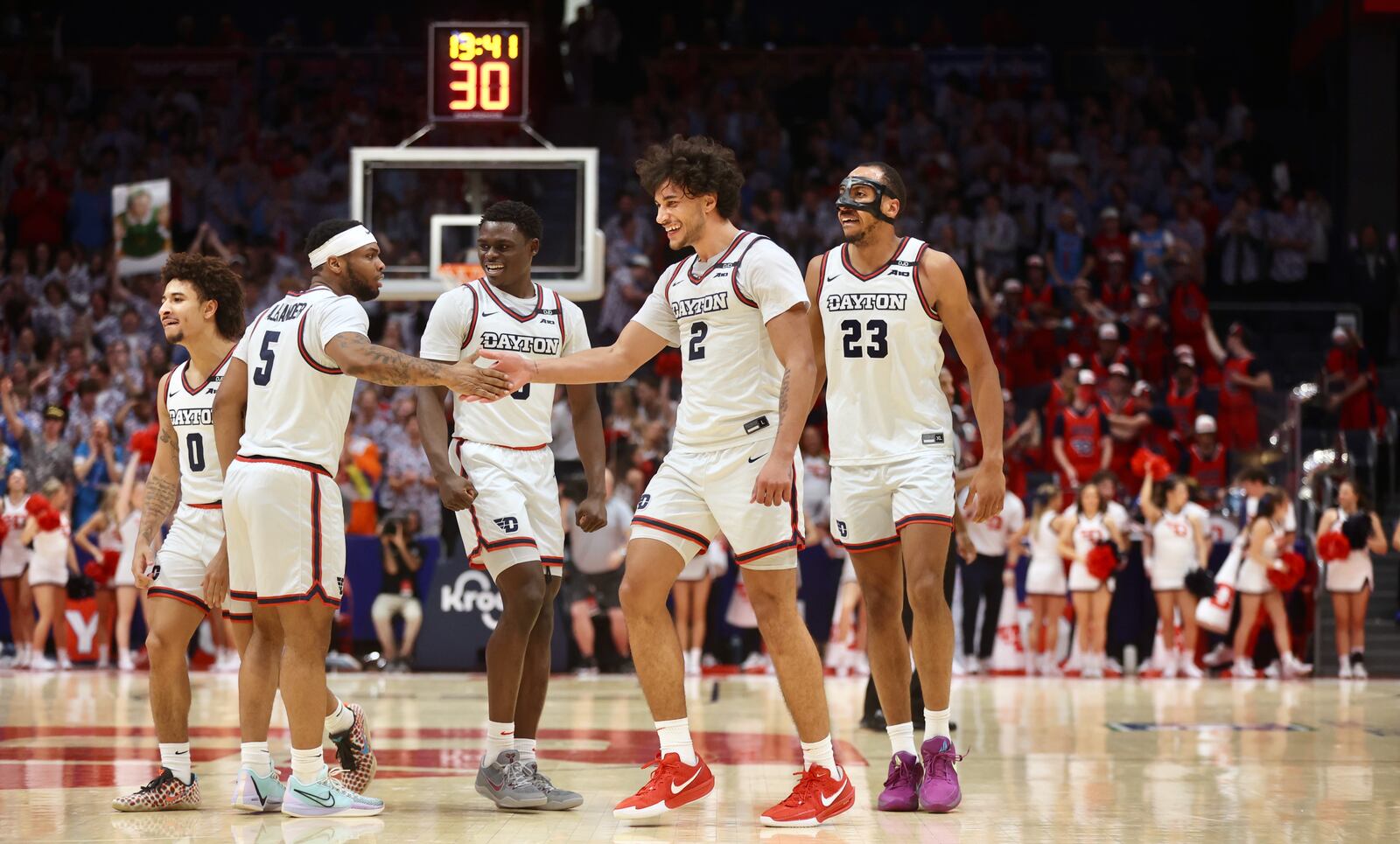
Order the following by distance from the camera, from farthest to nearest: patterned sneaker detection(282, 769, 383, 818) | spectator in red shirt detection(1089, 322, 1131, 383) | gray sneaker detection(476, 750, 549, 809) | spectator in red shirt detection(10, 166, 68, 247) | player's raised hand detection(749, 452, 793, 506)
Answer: spectator in red shirt detection(10, 166, 68, 247)
spectator in red shirt detection(1089, 322, 1131, 383)
gray sneaker detection(476, 750, 549, 809)
patterned sneaker detection(282, 769, 383, 818)
player's raised hand detection(749, 452, 793, 506)

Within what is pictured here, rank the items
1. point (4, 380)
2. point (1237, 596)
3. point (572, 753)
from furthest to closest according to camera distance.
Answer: point (4, 380) → point (1237, 596) → point (572, 753)

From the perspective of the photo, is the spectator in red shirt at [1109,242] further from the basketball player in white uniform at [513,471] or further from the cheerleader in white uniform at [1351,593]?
the basketball player in white uniform at [513,471]

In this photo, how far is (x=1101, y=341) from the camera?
1786cm

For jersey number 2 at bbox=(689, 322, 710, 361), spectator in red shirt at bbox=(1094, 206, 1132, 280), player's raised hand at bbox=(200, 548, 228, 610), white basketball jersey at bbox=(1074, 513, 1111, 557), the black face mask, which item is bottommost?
white basketball jersey at bbox=(1074, 513, 1111, 557)

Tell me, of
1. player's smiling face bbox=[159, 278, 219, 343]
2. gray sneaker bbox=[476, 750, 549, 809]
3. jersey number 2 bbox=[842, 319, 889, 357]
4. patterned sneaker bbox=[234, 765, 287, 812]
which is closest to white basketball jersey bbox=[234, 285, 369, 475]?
player's smiling face bbox=[159, 278, 219, 343]

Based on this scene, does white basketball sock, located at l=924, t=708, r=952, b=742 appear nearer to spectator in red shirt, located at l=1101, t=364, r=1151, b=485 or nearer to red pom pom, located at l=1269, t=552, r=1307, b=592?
red pom pom, located at l=1269, t=552, r=1307, b=592

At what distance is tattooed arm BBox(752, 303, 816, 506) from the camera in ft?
19.0

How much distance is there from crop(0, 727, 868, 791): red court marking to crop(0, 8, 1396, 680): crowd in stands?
5.34m

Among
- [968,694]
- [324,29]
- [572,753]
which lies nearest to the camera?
[572,753]

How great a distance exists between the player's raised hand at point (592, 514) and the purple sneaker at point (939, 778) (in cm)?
158

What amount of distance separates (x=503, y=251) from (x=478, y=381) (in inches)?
37.4

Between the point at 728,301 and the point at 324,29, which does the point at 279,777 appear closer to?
the point at 728,301

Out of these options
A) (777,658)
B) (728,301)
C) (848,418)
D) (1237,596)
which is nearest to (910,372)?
(848,418)

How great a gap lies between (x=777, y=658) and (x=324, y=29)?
20201 millimetres
